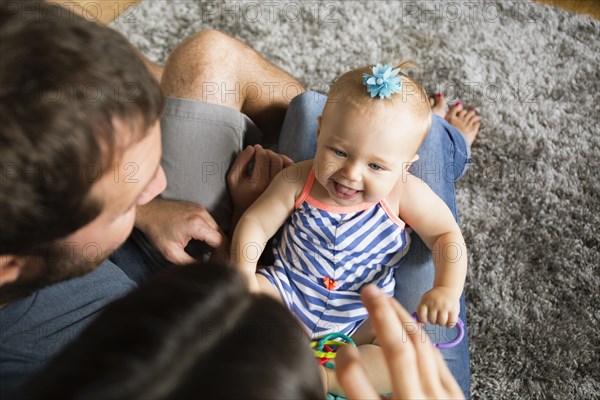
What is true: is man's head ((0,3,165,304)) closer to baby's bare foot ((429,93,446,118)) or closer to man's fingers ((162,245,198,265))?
man's fingers ((162,245,198,265))

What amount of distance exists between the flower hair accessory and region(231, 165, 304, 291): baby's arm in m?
0.24

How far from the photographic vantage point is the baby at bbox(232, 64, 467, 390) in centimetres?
94

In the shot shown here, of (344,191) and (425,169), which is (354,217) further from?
(425,169)

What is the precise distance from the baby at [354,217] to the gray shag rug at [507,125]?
0.41 m

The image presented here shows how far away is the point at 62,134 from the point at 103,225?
0.18 meters

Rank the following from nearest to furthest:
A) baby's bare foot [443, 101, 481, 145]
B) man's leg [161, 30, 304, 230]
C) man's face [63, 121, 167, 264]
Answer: man's face [63, 121, 167, 264], man's leg [161, 30, 304, 230], baby's bare foot [443, 101, 481, 145]

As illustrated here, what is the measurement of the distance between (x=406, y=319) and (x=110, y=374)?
0.30 meters

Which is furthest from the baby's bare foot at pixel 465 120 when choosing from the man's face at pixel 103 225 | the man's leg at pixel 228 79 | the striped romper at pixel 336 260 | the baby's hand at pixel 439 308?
the man's face at pixel 103 225

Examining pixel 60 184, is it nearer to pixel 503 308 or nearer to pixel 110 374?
pixel 110 374

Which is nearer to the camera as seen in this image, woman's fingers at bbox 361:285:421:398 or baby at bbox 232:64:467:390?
woman's fingers at bbox 361:285:421:398

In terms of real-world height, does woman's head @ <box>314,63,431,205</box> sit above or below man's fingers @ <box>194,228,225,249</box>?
above

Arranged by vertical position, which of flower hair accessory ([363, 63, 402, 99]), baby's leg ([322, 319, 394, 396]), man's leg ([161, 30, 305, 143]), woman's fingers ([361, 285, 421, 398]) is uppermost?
flower hair accessory ([363, 63, 402, 99])

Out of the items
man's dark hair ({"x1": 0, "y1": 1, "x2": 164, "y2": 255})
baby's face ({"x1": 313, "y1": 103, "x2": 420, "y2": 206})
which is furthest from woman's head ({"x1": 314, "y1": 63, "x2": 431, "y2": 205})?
man's dark hair ({"x1": 0, "y1": 1, "x2": 164, "y2": 255})

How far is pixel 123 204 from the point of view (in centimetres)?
68
